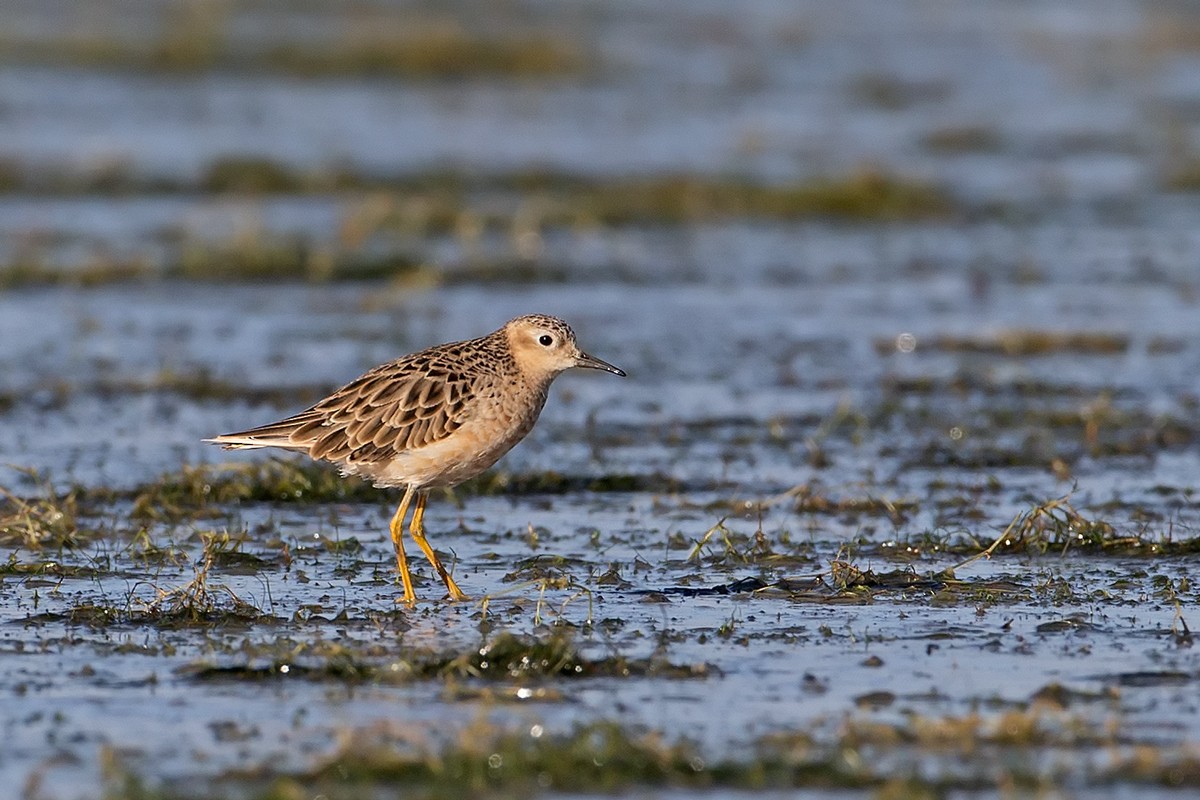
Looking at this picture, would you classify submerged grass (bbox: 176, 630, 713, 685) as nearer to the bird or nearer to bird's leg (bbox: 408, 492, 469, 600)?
bird's leg (bbox: 408, 492, 469, 600)

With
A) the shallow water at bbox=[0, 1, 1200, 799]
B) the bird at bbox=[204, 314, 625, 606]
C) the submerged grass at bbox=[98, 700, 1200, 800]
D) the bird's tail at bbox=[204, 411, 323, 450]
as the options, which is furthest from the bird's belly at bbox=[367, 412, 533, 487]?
the submerged grass at bbox=[98, 700, 1200, 800]

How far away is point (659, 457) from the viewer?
12.6 meters

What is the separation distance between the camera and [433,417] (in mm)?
9797

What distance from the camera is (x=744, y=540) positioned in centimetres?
1044

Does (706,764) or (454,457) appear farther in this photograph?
(454,457)

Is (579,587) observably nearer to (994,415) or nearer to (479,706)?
(479,706)

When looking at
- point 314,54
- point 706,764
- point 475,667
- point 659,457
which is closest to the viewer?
point 706,764

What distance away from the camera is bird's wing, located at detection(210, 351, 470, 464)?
9.81m

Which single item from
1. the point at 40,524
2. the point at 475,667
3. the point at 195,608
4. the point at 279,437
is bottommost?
the point at 475,667

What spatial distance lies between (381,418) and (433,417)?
11.8 inches

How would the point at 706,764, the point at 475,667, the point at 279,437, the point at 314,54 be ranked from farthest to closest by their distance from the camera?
the point at 314,54, the point at 279,437, the point at 475,667, the point at 706,764

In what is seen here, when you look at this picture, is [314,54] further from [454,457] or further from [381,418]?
[454,457]

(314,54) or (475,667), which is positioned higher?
(314,54)

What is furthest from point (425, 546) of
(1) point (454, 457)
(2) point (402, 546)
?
(1) point (454, 457)
